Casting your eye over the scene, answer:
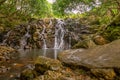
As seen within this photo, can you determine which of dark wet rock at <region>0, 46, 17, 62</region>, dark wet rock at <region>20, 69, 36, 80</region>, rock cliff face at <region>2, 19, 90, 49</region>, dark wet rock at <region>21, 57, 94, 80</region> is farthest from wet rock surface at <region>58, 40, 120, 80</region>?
rock cliff face at <region>2, 19, 90, 49</region>

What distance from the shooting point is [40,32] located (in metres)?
26.0

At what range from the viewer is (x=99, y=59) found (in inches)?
277

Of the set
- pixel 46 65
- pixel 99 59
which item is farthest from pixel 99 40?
pixel 46 65

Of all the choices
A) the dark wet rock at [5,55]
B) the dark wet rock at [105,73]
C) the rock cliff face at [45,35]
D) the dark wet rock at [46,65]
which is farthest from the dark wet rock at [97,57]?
the rock cliff face at [45,35]

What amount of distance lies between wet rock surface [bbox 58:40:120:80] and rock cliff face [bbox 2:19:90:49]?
16462 millimetres

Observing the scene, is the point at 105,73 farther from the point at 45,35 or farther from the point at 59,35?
the point at 59,35

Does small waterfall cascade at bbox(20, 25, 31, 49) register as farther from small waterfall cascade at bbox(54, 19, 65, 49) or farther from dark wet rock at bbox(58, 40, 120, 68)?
dark wet rock at bbox(58, 40, 120, 68)

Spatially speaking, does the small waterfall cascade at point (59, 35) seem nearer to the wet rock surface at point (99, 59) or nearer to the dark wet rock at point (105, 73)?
the wet rock surface at point (99, 59)

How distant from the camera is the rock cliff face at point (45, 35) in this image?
2481 cm

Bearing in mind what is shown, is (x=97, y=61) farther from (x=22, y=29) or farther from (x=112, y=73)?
(x=22, y=29)

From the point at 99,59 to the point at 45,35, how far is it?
19.3 m

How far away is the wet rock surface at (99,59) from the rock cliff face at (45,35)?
1646 cm

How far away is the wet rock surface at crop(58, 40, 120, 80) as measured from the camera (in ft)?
20.8

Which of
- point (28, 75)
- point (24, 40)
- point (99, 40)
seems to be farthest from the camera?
point (24, 40)
